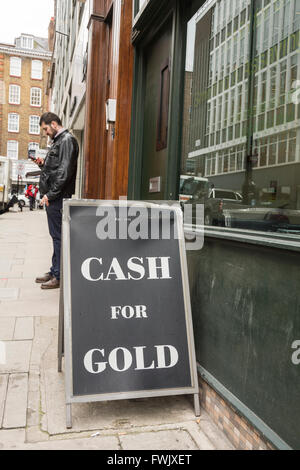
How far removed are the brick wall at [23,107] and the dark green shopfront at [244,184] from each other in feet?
161

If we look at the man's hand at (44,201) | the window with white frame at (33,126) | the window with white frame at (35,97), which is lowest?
the man's hand at (44,201)

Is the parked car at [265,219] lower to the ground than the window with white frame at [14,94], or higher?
lower

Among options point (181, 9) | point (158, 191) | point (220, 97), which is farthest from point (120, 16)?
point (220, 97)

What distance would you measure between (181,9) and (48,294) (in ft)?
11.4

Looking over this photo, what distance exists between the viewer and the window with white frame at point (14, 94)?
5038 cm

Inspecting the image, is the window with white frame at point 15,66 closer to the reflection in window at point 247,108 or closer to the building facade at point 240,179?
the building facade at point 240,179

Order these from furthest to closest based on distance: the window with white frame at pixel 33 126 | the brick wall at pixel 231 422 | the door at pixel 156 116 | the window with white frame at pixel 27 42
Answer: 1. the window with white frame at pixel 27 42
2. the window with white frame at pixel 33 126
3. the door at pixel 156 116
4. the brick wall at pixel 231 422

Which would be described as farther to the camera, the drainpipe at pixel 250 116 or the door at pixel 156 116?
the door at pixel 156 116

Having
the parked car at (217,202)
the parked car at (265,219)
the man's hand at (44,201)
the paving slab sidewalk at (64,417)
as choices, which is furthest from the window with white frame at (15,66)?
the parked car at (265,219)

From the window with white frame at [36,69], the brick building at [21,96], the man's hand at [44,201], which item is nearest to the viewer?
the man's hand at [44,201]

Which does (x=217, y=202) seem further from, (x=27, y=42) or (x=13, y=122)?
(x=27, y=42)

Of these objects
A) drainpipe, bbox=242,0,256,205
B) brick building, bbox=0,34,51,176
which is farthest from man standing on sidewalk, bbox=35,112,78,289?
brick building, bbox=0,34,51,176

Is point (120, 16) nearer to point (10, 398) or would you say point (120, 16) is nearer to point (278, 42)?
point (278, 42)

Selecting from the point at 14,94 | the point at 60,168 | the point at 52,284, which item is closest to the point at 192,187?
the point at 60,168
